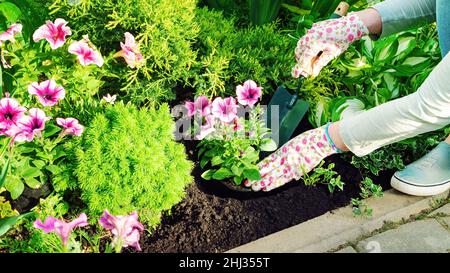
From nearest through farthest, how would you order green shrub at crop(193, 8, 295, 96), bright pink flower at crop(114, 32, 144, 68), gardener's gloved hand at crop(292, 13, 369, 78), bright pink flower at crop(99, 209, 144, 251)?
bright pink flower at crop(99, 209, 144, 251)
bright pink flower at crop(114, 32, 144, 68)
gardener's gloved hand at crop(292, 13, 369, 78)
green shrub at crop(193, 8, 295, 96)

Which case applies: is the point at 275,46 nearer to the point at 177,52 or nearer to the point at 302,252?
the point at 177,52

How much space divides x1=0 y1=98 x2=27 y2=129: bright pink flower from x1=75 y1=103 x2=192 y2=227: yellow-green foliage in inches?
8.9

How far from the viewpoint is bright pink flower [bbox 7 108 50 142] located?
65.7 inches

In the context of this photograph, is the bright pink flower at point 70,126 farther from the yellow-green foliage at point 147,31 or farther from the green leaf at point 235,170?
the green leaf at point 235,170

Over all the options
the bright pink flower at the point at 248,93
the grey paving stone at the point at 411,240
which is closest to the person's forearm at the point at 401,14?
the bright pink flower at the point at 248,93

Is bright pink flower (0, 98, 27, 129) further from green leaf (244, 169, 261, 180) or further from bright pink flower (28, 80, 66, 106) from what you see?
green leaf (244, 169, 261, 180)

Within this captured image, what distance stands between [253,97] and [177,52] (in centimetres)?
39

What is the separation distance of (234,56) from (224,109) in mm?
→ 434

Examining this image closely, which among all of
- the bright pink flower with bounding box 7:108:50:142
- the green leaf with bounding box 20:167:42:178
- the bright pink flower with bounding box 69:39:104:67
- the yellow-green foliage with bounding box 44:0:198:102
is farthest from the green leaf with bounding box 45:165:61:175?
the yellow-green foliage with bounding box 44:0:198:102

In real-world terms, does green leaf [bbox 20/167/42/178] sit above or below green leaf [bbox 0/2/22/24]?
below

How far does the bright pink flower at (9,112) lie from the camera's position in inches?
66.2

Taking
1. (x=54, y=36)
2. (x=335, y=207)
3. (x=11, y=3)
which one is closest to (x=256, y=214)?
(x=335, y=207)

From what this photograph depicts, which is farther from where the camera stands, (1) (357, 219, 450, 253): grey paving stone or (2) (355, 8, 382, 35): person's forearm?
(2) (355, 8, 382, 35): person's forearm

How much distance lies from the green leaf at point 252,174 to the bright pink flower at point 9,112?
0.84 meters
